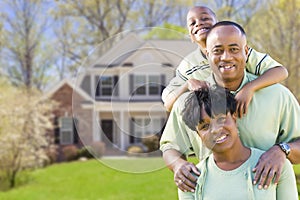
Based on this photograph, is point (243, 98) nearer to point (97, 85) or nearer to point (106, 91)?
point (97, 85)

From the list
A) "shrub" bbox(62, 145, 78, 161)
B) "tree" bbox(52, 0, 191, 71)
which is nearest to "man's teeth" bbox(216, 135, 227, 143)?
"shrub" bbox(62, 145, 78, 161)

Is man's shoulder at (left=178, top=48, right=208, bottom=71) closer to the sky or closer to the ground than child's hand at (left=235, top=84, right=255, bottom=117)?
closer to the sky

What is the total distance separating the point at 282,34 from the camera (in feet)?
47.8

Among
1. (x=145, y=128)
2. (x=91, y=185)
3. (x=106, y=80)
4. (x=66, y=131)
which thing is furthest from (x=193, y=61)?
(x=66, y=131)

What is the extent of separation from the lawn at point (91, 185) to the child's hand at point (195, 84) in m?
10.0

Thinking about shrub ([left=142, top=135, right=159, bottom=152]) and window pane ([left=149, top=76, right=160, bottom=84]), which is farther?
window pane ([left=149, top=76, right=160, bottom=84])

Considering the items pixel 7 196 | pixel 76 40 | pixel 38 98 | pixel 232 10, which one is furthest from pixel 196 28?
pixel 76 40

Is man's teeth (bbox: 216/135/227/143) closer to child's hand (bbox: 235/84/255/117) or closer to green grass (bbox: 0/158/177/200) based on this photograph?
child's hand (bbox: 235/84/255/117)

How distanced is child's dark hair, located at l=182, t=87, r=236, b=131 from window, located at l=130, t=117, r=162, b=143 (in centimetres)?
49

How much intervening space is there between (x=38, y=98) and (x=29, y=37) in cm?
443

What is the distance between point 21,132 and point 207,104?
43.4 ft

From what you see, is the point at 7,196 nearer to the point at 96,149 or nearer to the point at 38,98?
the point at 38,98

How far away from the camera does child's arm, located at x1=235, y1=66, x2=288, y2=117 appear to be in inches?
65.7

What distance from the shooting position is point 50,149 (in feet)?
54.2
